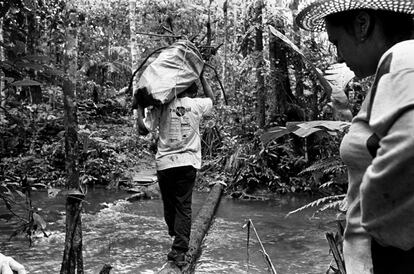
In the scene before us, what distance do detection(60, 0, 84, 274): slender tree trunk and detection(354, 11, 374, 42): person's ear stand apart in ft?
8.98

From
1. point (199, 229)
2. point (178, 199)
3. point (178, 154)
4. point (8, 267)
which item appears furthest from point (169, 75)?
point (8, 267)

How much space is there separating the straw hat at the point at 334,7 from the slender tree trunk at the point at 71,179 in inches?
94.0

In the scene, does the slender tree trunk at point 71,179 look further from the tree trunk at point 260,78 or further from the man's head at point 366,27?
the tree trunk at point 260,78

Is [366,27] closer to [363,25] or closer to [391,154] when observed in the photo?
[363,25]

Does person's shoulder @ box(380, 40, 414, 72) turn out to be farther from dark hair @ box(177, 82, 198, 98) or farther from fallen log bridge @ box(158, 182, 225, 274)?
dark hair @ box(177, 82, 198, 98)

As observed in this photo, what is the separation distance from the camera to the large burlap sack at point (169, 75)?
445cm

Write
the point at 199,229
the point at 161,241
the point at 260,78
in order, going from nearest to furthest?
the point at 199,229, the point at 161,241, the point at 260,78

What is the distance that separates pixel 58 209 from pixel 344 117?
6.79 meters

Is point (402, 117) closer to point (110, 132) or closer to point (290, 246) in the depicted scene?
point (290, 246)

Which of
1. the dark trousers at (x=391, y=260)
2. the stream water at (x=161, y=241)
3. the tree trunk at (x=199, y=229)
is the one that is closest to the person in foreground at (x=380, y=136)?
the dark trousers at (x=391, y=260)

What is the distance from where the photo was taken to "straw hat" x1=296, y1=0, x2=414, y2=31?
1294mm

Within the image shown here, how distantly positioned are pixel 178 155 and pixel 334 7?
3.24 metres

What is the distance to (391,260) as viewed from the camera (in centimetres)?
116

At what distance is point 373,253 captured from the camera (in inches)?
48.5
